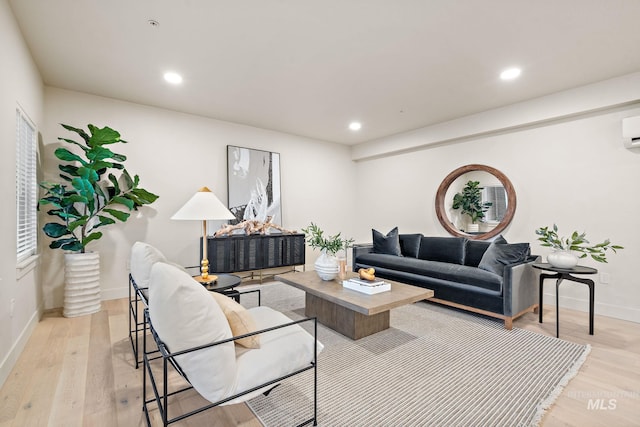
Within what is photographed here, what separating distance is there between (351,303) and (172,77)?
9.96 ft

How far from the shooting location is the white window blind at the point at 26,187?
2.63m

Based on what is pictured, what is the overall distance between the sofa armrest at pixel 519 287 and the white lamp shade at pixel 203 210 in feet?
8.88

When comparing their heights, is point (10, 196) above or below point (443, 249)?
above

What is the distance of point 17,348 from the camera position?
7.64ft

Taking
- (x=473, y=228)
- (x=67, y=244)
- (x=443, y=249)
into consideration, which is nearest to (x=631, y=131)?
(x=473, y=228)

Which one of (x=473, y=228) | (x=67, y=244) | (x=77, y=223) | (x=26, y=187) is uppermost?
(x=26, y=187)

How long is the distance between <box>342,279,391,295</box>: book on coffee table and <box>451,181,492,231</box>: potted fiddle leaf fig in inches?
106

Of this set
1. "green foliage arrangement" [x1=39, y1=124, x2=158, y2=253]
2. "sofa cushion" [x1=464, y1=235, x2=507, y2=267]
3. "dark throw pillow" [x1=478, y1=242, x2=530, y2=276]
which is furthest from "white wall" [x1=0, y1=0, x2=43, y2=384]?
"sofa cushion" [x1=464, y1=235, x2=507, y2=267]

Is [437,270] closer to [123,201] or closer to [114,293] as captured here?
[123,201]

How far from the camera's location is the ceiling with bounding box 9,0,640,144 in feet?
7.27

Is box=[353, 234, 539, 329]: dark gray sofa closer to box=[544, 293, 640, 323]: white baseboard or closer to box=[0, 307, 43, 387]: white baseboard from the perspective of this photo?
box=[544, 293, 640, 323]: white baseboard

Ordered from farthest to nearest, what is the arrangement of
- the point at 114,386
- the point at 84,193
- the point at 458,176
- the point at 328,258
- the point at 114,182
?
1. the point at 458,176
2. the point at 114,182
3. the point at 84,193
4. the point at 328,258
5. the point at 114,386

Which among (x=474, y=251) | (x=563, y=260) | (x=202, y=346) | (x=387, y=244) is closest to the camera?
(x=202, y=346)

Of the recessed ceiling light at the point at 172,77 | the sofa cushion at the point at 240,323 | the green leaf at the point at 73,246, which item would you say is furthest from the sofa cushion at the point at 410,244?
the green leaf at the point at 73,246
